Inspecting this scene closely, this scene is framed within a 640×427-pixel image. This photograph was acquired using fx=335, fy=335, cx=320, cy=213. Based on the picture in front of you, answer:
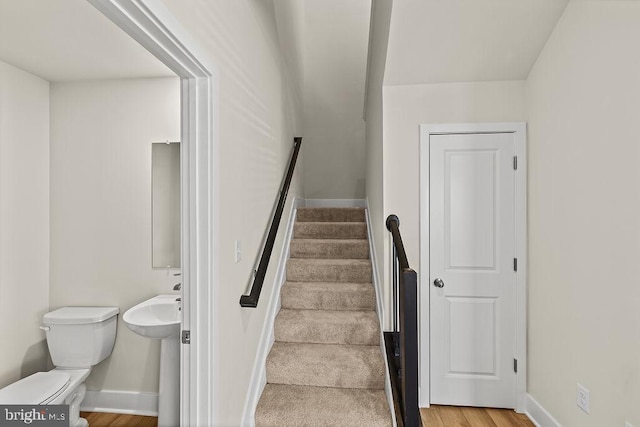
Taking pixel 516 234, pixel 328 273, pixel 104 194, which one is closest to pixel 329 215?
pixel 328 273

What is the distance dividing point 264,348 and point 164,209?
125 centimetres

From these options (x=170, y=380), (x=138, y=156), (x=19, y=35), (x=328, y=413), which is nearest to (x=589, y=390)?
(x=328, y=413)

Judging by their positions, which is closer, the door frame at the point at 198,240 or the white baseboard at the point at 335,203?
the door frame at the point at 198,240

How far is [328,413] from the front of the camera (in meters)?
1.89

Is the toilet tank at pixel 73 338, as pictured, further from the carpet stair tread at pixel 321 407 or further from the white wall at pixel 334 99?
the white wall at pixel 334 99

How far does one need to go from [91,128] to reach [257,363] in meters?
2.08

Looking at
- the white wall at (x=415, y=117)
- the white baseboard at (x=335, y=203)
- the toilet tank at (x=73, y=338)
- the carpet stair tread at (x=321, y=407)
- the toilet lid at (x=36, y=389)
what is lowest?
the carpet stair tread at (x=321, y=407)

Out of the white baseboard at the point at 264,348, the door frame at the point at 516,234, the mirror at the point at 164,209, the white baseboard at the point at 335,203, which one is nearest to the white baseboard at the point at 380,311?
the door frame at the point at 516,234

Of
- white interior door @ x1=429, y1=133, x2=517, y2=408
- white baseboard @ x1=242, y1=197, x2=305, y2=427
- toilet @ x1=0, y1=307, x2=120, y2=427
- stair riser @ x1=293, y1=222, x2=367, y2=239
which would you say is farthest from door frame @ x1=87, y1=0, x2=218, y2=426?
stair riser @ x1=293, y1=222, x2=367, y2=239

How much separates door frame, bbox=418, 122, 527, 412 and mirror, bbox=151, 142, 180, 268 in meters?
1.81

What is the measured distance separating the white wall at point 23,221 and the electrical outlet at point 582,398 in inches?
136

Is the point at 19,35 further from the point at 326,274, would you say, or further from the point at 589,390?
the point at 589,390

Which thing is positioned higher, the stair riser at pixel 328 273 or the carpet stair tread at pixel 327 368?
the stair riser at pixel 328 273

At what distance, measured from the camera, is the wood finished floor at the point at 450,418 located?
221cm
